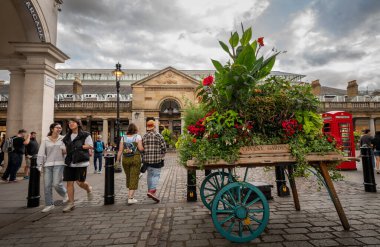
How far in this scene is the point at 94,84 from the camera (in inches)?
1833

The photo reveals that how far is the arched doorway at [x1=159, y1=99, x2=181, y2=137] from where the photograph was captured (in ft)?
113

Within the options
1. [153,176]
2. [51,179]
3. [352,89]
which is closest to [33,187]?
[51,179]

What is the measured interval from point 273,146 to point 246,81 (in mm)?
946

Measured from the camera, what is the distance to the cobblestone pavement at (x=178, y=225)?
9.96 ft

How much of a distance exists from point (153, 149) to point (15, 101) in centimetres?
706

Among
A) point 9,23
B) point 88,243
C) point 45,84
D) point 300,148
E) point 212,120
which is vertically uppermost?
point 9,23

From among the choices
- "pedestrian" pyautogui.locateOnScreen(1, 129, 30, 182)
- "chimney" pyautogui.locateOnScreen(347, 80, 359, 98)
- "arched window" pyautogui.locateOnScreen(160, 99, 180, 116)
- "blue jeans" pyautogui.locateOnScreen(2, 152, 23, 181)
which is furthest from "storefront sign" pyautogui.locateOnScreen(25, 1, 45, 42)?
"chimney" pyautogui.locateOnScreen(347, 80, 359, 98)

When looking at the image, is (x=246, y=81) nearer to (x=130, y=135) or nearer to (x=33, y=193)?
(x=130, y=135)

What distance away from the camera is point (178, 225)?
145 inches

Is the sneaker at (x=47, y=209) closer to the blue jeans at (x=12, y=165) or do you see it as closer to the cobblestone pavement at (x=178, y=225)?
the cobblestone pavement at (x=178, y=225)

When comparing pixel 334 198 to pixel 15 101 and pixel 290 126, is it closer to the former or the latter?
pixel 290 126

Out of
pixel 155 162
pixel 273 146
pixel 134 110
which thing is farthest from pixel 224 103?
pixel 134 110

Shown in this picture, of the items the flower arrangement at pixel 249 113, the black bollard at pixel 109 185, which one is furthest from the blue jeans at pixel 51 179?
the flower arrangement at pixel 249 113

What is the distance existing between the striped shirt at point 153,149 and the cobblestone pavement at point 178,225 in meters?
0.97
